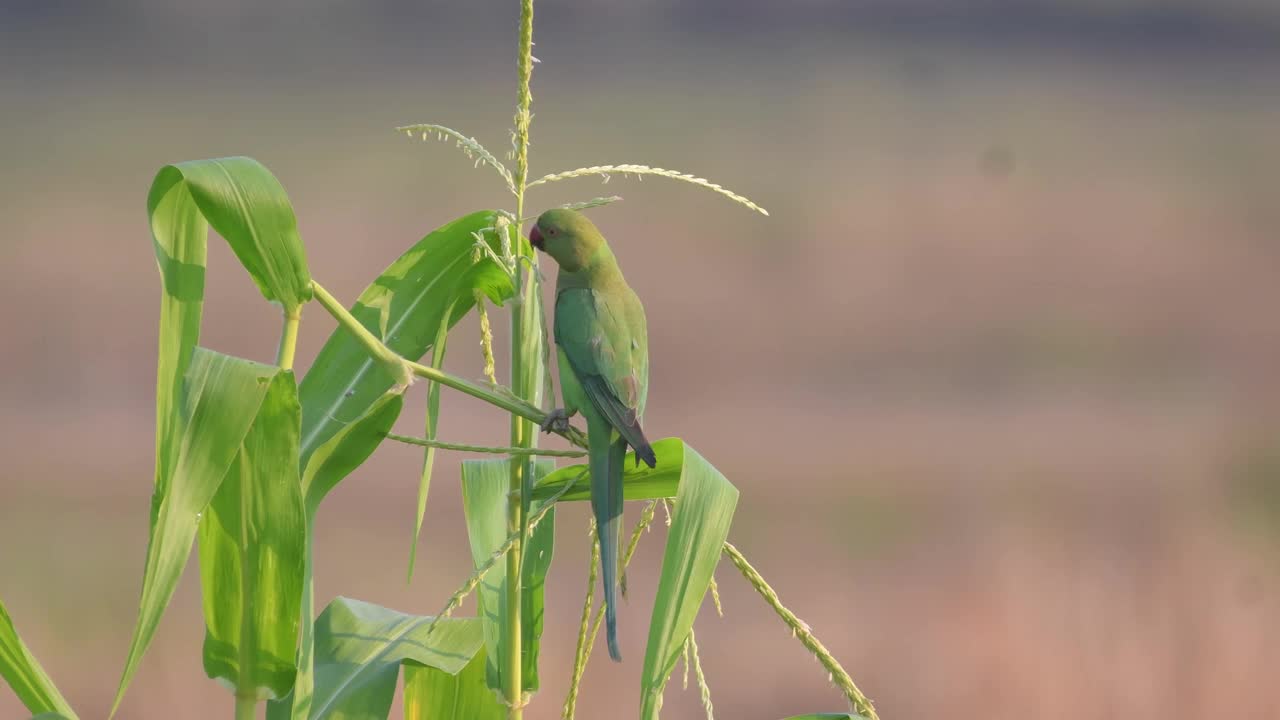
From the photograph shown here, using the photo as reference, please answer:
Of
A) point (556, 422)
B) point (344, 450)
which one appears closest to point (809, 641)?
point (556, 422)

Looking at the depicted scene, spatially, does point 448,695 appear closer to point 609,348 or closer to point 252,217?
point 609,348

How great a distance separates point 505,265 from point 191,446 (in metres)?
0.31

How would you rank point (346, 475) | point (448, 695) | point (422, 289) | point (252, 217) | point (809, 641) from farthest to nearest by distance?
point (448, 695) → point (422, 289) → point (346, 475) → point (252, 217) → point (809, 641)

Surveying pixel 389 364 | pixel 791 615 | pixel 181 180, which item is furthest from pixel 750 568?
pixel 181 180

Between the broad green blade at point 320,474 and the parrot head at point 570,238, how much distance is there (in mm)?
407

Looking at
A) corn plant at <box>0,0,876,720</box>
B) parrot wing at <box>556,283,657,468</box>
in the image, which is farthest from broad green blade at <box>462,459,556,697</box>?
parrot wing at <box>556,283,657,468</box>

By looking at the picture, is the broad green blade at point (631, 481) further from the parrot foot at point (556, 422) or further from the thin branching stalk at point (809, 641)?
the thin branching stalk at point (809, 641)

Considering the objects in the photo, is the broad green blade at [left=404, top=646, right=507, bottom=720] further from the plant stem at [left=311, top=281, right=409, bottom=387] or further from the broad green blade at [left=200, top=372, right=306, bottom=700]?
the plant stem at [left=311, top=281, right=409, bottom=387]

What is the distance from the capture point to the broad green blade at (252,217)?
0.94m

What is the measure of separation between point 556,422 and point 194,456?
1.21 feet

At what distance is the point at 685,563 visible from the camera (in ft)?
2.86

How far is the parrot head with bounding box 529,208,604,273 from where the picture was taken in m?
1.38

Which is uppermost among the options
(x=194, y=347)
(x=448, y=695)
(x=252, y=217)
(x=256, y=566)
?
(x=252, y=217)

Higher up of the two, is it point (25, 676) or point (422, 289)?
point (422, 289)
